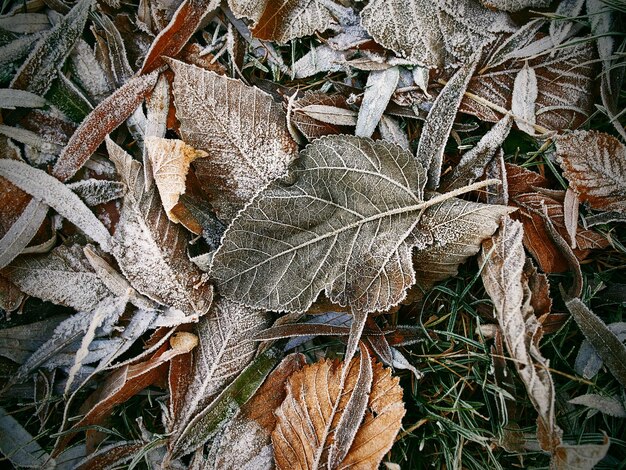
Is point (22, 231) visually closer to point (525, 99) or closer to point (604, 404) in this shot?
point (525, 99)

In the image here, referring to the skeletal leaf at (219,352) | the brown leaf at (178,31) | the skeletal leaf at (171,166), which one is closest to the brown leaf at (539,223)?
the skeletal leaf at (219,352)

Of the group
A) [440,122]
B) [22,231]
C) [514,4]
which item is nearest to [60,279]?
[22,231]

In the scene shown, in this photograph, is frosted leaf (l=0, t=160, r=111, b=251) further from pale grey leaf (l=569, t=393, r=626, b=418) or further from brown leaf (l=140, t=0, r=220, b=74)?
pale grey leaf (l=569, t=393, r=626, b=418)

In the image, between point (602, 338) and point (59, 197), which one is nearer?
point (602, 338)

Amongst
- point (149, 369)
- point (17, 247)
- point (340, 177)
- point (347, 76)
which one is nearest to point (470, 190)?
point (340, 177)

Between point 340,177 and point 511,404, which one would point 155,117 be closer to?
point 340,177

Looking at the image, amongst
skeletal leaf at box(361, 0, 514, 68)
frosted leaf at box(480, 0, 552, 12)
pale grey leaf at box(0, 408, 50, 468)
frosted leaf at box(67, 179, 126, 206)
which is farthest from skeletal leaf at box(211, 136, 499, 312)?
pale grey leaf at box(0, 408, 50, 468)

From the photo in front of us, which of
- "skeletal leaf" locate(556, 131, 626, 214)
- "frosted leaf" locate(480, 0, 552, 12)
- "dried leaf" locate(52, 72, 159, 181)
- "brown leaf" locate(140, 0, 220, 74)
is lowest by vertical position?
"skeletal leaf" locate(556, 131, 626, 214)
